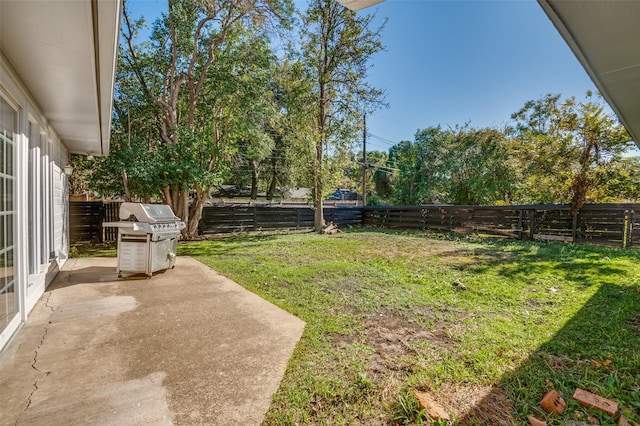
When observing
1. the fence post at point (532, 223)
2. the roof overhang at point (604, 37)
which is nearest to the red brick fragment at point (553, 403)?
the roof overhang at point (604, 37)

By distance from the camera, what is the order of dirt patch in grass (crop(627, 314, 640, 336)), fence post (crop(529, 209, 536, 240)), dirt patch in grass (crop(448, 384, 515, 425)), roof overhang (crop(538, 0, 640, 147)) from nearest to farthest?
roof overhang (crop(538, 0, 640, 147)) → dirt patch in grass (crop(448, 384, 515, 425)) → dirt patch in grass (crop(627, 314, 640, 336)) → fence post (crop(529, 209, 536, 240))

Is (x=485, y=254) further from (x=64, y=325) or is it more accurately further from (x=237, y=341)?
(x=64, y=325)

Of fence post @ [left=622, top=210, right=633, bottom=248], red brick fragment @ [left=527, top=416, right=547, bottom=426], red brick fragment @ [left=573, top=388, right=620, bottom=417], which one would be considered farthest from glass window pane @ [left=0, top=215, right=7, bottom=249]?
fence post @ [left=622, top=210, right=633, bottom=248]

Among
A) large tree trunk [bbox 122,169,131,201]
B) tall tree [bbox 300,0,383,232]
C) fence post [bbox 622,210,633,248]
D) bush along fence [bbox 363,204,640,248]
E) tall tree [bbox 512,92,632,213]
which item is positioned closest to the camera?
fence post [bbox 622,210,633,248]

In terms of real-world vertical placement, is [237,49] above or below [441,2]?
below

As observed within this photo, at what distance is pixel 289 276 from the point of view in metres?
4.64

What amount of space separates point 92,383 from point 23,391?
0.37 meters

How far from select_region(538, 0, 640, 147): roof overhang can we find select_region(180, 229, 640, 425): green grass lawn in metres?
2.08

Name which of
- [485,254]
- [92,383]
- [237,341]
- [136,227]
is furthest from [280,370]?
[485,254]

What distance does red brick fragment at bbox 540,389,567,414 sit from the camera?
63.0 inches

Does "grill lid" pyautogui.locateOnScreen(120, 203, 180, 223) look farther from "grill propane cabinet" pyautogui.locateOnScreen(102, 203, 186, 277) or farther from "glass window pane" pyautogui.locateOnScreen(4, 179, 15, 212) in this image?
"glass window pane" pyautogui.locateOnScreen(4, 179, 15, 212)

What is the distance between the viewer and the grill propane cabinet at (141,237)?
414 centimetres

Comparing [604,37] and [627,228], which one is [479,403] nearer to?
[604,37]

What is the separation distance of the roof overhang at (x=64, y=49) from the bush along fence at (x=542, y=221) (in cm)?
1049
